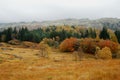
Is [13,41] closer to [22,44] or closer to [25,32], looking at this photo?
[22,44]

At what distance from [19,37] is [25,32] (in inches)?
259

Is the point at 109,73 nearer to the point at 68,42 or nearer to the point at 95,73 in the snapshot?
the point at 95,73

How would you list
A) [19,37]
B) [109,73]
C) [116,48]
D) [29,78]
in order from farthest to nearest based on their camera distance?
[19,37] < [116,48] < [29,78] < [109,73]

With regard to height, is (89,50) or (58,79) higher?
(58,79)

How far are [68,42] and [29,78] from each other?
12973cm

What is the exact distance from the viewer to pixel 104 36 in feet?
602

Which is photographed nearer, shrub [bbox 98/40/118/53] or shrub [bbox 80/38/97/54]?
shrub [bbox 98/40/118/53]

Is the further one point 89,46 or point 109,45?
point 89,46

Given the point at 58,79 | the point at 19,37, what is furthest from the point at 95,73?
the point at 19,37

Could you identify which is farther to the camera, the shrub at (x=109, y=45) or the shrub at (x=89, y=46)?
the shrub at (x=89, y=46)

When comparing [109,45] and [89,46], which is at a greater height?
[109,45]

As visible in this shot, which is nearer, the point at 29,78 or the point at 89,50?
the point at 29,78

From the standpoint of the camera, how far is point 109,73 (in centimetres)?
2333

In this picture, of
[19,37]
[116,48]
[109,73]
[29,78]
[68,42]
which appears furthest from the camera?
[19,37]
